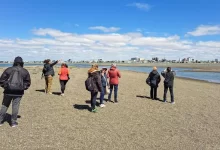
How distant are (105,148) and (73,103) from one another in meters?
7.09

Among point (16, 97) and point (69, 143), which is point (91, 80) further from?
point (69, 143)

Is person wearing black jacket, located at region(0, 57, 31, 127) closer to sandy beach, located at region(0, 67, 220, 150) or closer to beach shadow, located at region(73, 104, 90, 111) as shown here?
sandy beach, located at region(0, 67, 220, 150)

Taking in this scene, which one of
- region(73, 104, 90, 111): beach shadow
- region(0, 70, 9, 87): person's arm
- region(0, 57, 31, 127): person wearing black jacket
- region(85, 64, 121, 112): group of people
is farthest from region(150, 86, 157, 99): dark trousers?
region(0, 70, 9, 87): person's arm

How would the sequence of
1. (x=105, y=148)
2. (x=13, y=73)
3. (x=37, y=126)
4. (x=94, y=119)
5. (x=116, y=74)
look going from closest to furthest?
(x=105, y=148), (x=13, y=73), (x=37, y=126), (x=94, y=119), (x=116, y=74)

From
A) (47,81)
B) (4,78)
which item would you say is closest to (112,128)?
(4,78)

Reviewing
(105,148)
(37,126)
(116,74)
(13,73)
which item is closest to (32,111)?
(37,126)

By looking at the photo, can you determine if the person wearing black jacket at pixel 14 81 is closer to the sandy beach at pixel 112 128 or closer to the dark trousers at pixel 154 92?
the sandy beach at pixel 112 128

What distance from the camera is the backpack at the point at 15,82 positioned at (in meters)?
8.35

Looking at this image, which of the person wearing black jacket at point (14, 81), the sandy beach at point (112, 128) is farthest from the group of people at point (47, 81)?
the sandy beach at point (112, 128)

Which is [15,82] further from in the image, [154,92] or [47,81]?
[154,92]

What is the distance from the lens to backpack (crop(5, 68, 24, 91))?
8352mm

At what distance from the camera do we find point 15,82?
8.39 m

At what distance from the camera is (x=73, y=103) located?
45.7 ft

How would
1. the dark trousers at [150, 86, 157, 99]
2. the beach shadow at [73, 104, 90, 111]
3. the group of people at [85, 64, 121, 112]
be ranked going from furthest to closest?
the dark trousers at [150, 86, 157, 99]
the beach shadow at [73, 104, 90, 111]
the group of people at [85, 64, 121, 112]
